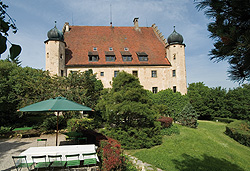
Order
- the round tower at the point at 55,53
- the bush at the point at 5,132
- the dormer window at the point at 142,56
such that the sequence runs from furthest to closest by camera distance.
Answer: the dormer window at the point at 142,56 → the round tower at the point at 55,53 → the bush at the point at 5,132

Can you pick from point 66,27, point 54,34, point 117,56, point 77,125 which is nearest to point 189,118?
point 77,125

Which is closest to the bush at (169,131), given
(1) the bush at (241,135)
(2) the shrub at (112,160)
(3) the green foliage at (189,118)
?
(3) the green foliage at (189,118)

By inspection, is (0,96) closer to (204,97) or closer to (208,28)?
(208,28)

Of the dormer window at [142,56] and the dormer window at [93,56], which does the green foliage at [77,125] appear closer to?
the dormer window at [93,56]

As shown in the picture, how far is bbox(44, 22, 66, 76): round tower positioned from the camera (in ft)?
79.4

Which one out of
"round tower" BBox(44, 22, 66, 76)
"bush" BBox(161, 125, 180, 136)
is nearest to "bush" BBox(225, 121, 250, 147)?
"bush" BBox(161, 125, 180, 136)

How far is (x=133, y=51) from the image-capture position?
2914 cm

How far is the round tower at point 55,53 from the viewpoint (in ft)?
79.4

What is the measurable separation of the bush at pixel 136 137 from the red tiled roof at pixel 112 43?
1699 cm

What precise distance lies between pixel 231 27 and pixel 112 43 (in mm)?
28689

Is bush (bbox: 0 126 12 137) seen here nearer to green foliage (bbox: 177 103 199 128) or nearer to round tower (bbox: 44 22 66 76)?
round tower (bbox: 44 22 66 76)

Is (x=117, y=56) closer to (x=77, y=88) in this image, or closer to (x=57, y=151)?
(x=77, y=88)

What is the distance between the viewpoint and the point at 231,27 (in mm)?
2387

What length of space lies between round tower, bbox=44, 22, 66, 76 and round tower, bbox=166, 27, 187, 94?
18.6 meters
